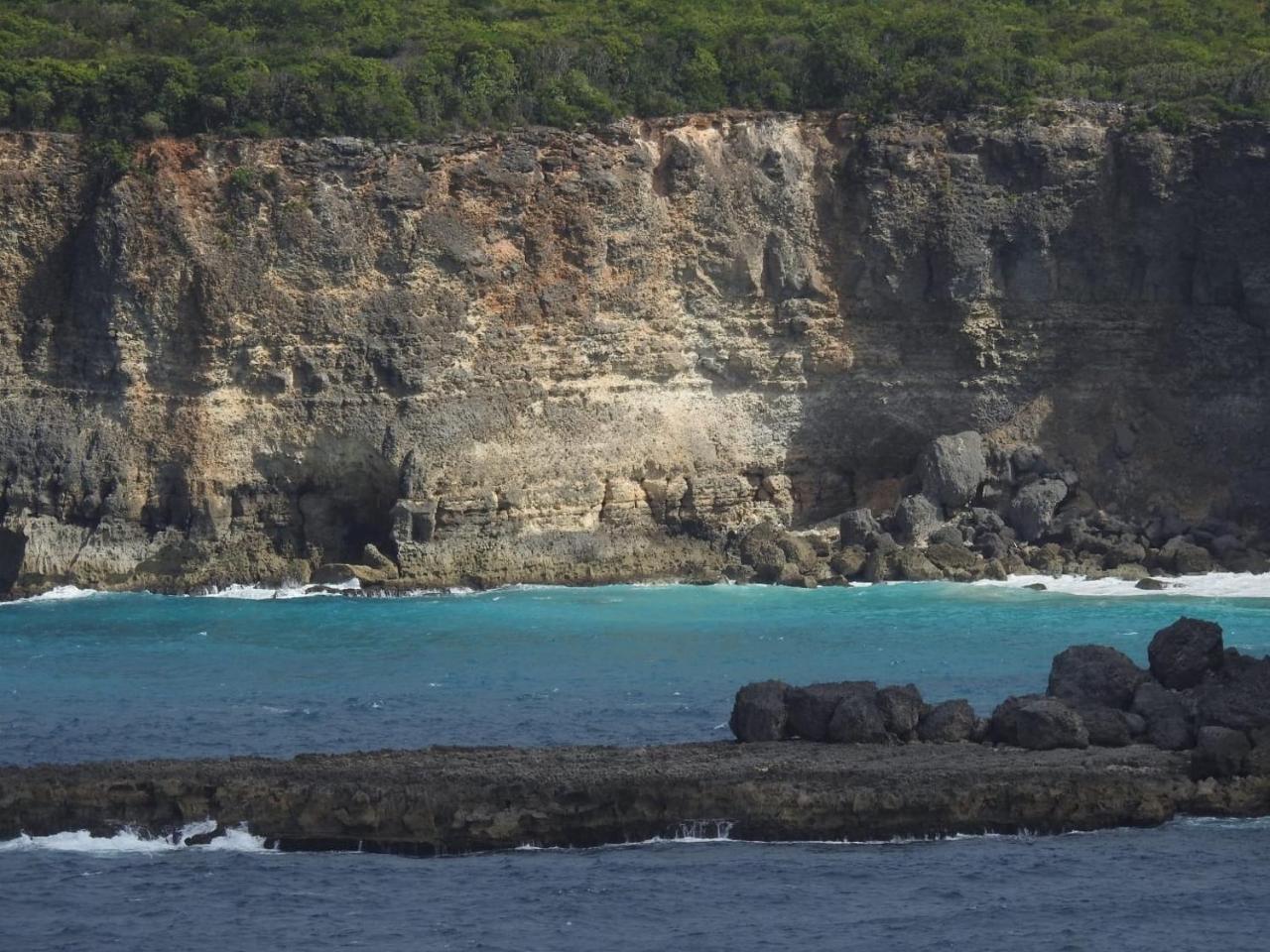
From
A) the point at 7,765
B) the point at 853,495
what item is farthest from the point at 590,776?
the point at 853,495

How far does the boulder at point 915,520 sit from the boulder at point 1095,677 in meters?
21.0

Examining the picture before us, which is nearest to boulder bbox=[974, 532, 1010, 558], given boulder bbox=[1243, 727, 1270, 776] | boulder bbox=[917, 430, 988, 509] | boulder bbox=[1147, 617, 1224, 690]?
boulder bbox=[917, 430, 988, 509]

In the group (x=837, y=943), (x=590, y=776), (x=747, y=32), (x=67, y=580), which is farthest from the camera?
(x=747, y=32)

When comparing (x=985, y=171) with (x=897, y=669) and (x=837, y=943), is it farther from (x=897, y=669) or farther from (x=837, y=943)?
(x=837, y=943)

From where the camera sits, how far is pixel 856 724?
32.5 meters

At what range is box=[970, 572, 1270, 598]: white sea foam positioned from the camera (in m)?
52.0

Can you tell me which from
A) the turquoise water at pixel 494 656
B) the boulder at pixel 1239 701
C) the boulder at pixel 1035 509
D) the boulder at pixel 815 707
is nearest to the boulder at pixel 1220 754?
the boulder at pixel 1239 701

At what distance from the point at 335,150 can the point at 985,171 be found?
16.7 meters

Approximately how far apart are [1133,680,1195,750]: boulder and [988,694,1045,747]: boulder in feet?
5.08

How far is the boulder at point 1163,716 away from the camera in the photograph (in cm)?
3216

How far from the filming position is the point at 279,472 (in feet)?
179

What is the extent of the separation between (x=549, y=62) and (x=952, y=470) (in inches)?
593

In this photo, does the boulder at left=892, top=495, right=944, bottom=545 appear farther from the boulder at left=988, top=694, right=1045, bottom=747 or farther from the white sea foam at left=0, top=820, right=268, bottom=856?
the white sea foam at left=0, top=820, right=268, bottom=856

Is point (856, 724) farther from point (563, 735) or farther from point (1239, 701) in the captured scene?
point (1239, 701)
